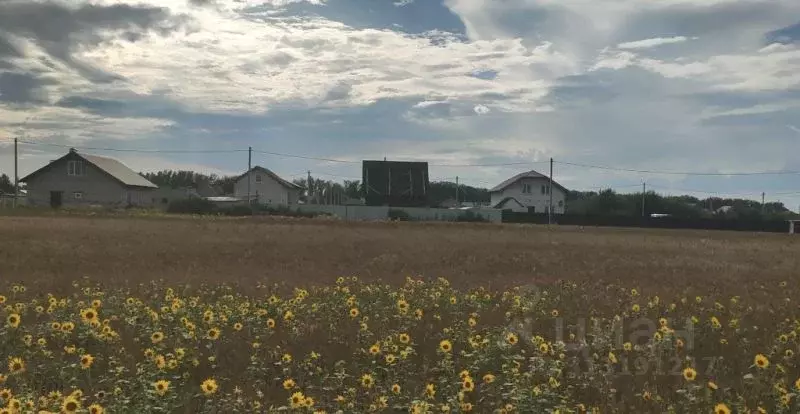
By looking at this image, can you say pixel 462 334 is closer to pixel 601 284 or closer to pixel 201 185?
pixel 601 284

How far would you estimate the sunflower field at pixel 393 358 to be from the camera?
4949mm

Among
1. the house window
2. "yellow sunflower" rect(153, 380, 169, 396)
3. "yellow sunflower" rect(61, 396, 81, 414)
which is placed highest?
the house window

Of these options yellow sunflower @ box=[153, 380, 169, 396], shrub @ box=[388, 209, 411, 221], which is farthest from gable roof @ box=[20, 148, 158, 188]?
yellow sunflower @ box=[153, 380, 169, 396]

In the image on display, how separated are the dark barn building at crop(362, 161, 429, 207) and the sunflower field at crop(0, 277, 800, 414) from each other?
67.5 metres

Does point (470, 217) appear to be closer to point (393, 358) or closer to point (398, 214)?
Answer: point (398, 214)

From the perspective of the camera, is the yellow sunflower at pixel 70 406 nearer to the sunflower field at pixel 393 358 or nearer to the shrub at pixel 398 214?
the sunflower field at pixel 393 358

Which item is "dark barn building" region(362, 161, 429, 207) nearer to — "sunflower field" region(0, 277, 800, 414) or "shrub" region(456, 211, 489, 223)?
"shrub" region(456, 211, 489, 223)

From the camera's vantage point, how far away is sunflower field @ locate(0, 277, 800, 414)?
16.2 feet

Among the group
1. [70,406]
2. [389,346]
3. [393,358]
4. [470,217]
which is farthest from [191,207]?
[70,406]

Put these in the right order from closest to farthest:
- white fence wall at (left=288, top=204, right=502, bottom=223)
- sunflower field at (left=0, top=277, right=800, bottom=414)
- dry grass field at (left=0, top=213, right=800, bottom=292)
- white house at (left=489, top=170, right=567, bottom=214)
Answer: sunflower field at (left=0, top=277, right=800, bottom=414), dry grass field at (left=0, top=213, right=800, bottom=292), white fence wall at (left=288, top=204, right=502, bottom=223), white house at (left=489, top=170, right=567, bottom=214)

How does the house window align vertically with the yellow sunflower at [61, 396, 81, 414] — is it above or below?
above

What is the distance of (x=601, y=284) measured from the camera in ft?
44.7

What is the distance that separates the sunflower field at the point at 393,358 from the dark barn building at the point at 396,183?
67515mm

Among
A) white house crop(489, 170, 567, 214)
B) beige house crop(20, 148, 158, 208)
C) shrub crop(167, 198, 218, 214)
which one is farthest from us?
white house crop(489, 170, 567, 214)
